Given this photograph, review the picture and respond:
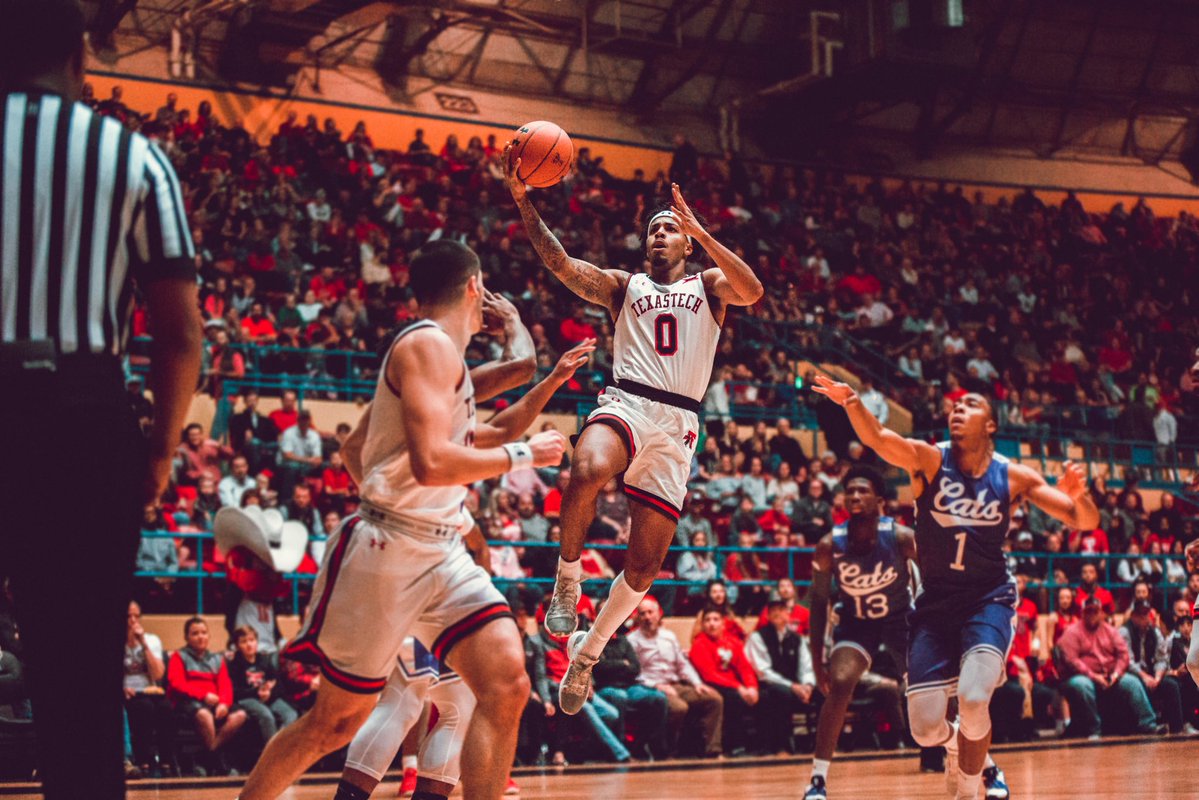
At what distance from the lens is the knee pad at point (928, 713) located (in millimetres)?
8062

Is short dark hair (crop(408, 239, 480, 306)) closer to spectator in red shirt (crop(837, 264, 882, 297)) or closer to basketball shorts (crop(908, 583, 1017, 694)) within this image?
basketball shorts (crop(908, 583, 1017, 694))

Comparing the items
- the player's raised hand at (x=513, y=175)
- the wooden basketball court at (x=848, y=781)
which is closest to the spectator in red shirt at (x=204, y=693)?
the wooden basketball court at (x=848, y=781)

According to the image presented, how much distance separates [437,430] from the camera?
4750mm

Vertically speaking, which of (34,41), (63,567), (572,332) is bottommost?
(63,567)

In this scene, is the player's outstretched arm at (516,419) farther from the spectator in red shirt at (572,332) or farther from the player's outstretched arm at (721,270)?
the spectator in red shirt at (572,332)

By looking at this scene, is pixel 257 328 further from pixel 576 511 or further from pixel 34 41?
pixel 34 41

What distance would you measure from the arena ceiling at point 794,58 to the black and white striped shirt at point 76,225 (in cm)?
2019

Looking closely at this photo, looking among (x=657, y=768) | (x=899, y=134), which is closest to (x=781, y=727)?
(x=657, y=768)

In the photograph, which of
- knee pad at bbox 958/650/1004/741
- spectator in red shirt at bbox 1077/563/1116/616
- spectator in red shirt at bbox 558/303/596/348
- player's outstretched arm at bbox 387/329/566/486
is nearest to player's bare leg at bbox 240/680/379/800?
player's outstretched arm at bbox 387/329/566/486

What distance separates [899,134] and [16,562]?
28854 mm

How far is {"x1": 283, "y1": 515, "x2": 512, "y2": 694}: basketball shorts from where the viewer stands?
16.0 ft

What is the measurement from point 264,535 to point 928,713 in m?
6.78

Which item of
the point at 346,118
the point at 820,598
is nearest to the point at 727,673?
the point at 820,598

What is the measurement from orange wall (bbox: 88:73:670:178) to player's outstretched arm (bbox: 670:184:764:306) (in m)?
16.9
